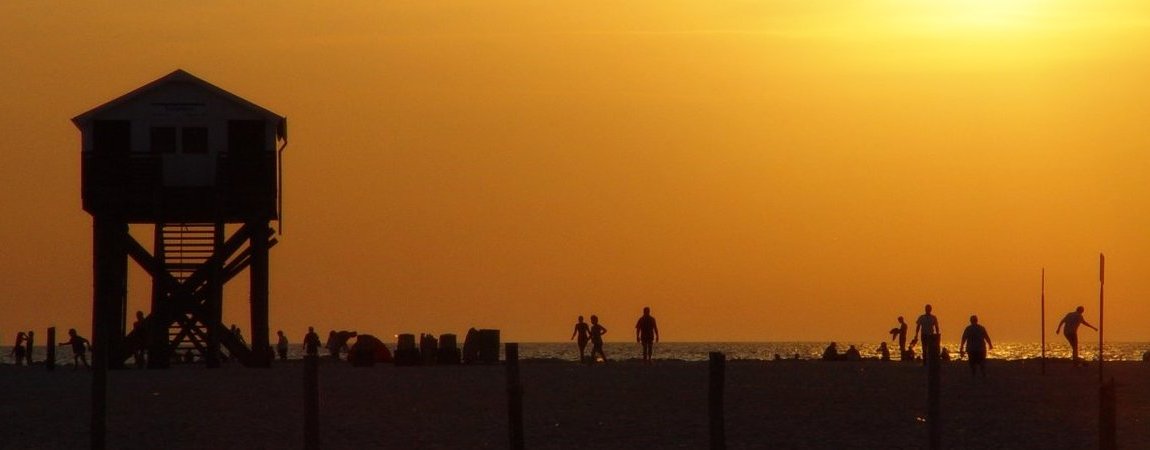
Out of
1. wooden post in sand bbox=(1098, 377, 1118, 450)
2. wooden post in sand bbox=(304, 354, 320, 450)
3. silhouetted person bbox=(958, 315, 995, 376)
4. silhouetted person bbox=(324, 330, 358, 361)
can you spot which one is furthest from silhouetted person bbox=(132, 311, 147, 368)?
wooden post in sand bbox=(1098, 377, 1118, 450)

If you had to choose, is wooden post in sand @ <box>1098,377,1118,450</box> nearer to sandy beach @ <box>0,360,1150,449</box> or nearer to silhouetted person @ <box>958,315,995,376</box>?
sandy beach @ <box>0,360,1150,449</box>

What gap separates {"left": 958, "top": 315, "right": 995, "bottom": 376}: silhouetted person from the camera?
41.4 meters

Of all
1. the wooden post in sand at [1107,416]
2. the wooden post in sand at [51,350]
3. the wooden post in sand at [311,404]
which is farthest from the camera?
the wooden post in sand at [51,350]

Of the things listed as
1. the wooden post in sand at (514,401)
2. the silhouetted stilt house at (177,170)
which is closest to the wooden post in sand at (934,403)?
the wooden post in sand at (514,401)

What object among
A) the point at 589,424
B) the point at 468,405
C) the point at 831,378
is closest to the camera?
the point at 589,424

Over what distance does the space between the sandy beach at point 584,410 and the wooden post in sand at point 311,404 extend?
224cm

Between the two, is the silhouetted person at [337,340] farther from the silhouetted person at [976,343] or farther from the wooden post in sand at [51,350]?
the silhouetted person at [976,343]

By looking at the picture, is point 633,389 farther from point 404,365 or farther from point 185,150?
point 404,365

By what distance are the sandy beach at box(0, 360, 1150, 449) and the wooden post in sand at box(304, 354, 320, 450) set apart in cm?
224

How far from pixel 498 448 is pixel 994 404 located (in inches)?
411

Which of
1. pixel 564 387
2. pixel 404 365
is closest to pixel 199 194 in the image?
pixel 404 365

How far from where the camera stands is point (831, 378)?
1647 inches

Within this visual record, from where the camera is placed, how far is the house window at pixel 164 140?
1881 inches

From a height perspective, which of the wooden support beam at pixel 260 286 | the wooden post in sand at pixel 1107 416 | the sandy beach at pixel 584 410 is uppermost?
the wooden support beam at pixel 260 286
